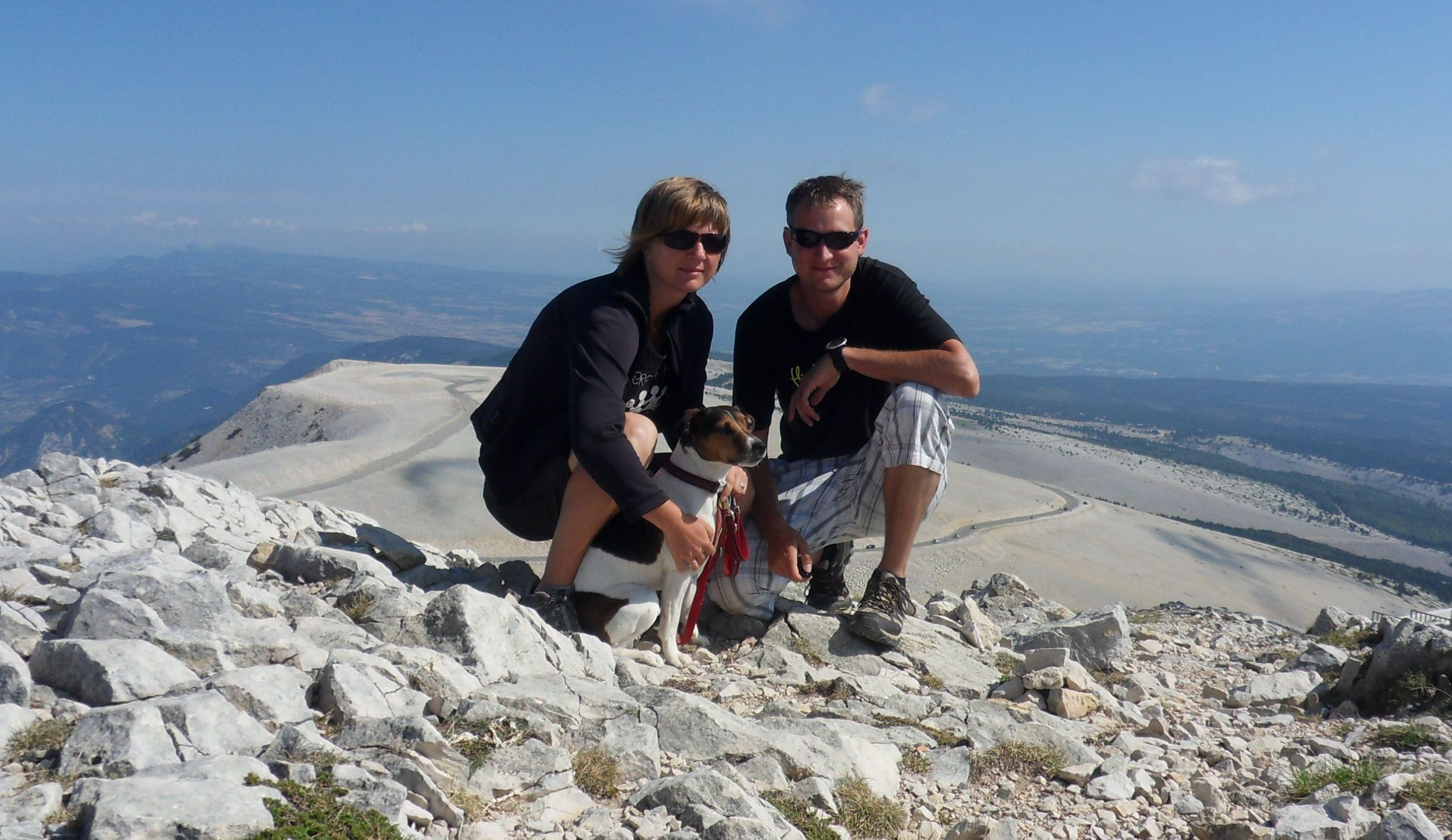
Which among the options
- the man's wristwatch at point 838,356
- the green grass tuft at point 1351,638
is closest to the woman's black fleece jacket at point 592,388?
the man's wristwatch at point 838,356

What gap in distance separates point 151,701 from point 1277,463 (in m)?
121

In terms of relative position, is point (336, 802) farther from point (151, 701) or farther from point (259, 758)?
point (151, 701)

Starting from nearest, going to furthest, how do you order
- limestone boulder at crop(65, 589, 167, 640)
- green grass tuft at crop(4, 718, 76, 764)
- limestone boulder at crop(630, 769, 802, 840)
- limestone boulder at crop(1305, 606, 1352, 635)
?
green grass tuft at crop(4, 718, 76, 764), limestone boulder at crop(630, 769, 802, 840), limestone boulder at crop(65, 589, 167, 640), limestone boulder at crop(1305, 606, 1352, 635)

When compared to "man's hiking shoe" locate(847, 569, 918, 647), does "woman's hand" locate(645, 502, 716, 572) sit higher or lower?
higher

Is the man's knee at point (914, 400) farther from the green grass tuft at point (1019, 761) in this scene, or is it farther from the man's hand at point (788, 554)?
the green grass tuft at point (1019, 761)

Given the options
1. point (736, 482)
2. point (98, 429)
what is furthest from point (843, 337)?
point (98, 429)

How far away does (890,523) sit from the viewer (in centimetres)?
463

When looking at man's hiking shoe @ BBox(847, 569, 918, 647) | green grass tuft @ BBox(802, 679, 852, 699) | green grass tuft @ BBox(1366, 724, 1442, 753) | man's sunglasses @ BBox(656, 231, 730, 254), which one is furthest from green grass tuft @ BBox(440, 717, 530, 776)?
green grass tuft @ BBox(1366, 724, 1442, 753)

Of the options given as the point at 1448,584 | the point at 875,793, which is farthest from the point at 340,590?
the point at 1448,584

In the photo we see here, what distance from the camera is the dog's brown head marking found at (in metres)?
4.08

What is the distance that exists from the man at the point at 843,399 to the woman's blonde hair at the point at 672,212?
73cm

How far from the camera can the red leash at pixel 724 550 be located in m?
4.33

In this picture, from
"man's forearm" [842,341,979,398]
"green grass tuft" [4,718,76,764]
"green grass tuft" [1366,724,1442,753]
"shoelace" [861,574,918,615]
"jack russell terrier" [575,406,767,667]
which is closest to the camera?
"green grass tuft" [4,718,76,764]

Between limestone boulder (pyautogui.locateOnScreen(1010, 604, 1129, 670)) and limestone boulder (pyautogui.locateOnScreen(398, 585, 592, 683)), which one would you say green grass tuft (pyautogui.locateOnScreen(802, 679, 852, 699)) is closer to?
limestone boulder (pyautogui.locateOnScreen(398, 585, 592, 683))
